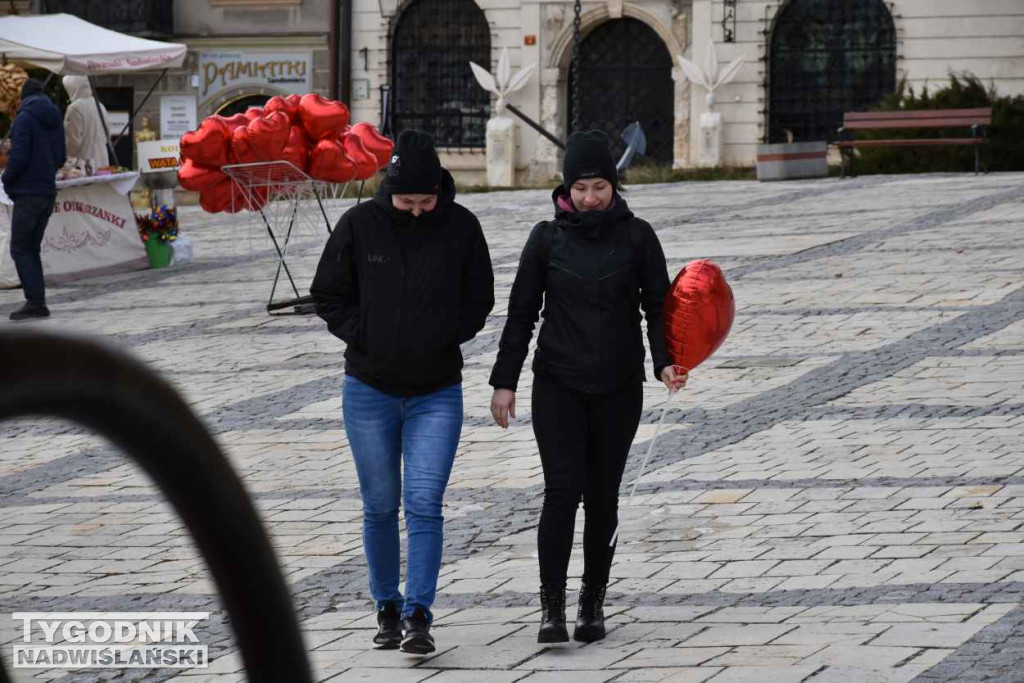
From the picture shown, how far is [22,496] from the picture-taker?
749 cm

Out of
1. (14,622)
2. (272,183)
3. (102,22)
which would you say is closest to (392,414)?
(14,622)

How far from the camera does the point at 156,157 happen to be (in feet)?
62.0

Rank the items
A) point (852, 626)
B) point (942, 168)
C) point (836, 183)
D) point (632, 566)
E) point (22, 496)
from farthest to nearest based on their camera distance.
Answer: point (942, 168) < point (836, 183) < point (22, 496) < point (632, 566) < point (852, 626)

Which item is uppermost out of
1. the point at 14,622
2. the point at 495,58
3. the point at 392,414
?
the point at 495,58

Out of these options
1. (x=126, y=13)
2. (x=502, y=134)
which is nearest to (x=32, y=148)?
(x=502, y=134)

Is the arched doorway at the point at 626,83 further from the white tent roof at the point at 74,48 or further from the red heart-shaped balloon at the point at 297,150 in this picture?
the red heart-shaped balloon at the point at 297,150

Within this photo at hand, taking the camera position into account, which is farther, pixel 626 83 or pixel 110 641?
pixel 626 83

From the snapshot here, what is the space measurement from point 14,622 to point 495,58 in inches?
1185

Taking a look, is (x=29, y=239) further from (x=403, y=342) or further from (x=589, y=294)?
(x=589, y=294)

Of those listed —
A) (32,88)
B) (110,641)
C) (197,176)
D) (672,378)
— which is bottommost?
(110,641)

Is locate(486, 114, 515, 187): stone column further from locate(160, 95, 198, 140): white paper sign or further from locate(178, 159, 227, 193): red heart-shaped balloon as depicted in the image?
locate(178, 159, 227, 193): red heart-shaped balloon

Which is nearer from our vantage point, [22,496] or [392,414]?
[392,414]

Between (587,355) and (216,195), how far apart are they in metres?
7.68

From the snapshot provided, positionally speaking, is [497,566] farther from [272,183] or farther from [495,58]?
[495,58]
